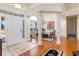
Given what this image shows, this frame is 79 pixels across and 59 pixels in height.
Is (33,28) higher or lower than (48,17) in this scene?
lower

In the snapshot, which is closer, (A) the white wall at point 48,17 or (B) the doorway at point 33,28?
(B) the doorway at point 33,28

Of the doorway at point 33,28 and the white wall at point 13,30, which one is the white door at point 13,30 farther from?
the doorway at point 33,28

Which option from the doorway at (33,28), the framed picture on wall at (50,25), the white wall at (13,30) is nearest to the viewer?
the white wall at (13,30)

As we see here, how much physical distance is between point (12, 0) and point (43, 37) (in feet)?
3.87

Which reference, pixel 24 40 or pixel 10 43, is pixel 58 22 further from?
pixel 10 43

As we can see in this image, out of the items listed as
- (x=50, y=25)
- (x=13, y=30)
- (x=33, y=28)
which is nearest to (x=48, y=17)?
(x=50, y=25)

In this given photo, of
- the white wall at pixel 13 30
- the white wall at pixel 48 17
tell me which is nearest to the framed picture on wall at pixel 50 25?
the white wall at pixel 48 17

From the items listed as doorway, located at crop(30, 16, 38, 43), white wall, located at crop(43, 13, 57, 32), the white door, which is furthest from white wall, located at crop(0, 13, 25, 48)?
white wall, located at crop(43, 13, 57, 32)

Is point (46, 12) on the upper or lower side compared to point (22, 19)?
upper

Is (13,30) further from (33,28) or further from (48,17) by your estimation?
(48,17)

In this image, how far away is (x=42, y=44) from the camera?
2174 mm

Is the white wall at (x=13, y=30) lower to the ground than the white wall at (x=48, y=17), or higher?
lower

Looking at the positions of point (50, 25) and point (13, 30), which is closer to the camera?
point (13, 30)

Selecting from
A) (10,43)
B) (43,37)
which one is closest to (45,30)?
(43,37)
